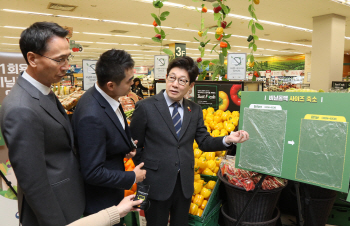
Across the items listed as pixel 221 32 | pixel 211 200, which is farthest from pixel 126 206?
pixel 221 32

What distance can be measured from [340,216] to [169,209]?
2.25 meters

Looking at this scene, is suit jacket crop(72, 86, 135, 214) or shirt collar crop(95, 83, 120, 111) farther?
shirt collar crop(95, 83, 120, 111)

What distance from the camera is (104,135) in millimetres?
1333

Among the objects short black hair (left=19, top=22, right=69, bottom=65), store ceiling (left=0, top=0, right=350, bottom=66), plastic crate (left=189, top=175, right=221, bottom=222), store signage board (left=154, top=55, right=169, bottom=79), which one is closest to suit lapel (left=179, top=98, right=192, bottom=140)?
plastic crate (left=189, top=175, right=221, bottom=222)

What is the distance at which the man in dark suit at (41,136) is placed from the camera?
40.2 inches

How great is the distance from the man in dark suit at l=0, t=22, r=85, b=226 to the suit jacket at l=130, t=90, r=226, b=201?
22.8 inches

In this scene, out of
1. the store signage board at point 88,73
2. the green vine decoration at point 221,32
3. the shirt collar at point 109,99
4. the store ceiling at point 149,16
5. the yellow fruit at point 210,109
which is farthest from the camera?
the store ceiling at point 149,16

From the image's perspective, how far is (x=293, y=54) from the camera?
21234 mm

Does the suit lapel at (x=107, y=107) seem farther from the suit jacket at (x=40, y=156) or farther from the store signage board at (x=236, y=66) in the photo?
the store signage board at (x=236, y=66)

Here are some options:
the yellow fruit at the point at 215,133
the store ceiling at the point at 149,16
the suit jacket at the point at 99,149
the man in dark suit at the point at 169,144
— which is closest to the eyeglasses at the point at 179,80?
the man in dark suit at the point at 169,144

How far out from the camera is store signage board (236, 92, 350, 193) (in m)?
1.72

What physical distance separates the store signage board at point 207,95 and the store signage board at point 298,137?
59.5 inches

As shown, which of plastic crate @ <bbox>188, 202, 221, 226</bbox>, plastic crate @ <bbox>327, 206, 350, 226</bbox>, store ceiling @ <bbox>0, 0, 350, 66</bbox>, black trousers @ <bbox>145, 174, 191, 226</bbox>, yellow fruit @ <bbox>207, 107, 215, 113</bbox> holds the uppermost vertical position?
store ceiling @ <bbox>0, 0, 350, 66</bbox>

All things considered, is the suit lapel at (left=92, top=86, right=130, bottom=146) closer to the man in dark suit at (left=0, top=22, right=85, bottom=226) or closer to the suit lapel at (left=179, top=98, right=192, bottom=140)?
the man in dark suit at (left=0, top=22, right=85, bottom=226)
